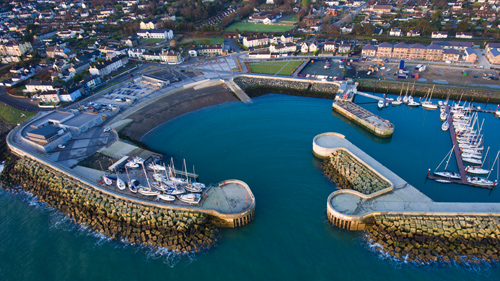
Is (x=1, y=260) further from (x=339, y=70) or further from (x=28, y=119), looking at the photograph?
(x=339, y=70)

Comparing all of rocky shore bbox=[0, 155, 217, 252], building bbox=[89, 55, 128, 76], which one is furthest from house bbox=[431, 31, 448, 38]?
rocky shore bbox=[0, 155, 217, 252]

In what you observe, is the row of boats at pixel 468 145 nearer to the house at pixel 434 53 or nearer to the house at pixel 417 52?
the house at pixel 434 53

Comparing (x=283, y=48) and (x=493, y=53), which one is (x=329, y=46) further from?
(x=493, y=53)

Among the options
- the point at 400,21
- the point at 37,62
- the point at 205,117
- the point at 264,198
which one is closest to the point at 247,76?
the point at 205,117

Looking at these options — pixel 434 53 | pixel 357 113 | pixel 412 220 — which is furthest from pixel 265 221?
pixel 434 53

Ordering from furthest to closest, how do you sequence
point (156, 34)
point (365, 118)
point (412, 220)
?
point (156, 34)
point (365, 118)
point (412, 220)

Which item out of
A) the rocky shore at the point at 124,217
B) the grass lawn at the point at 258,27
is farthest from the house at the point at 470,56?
the rocky shore at the point at 124,217
